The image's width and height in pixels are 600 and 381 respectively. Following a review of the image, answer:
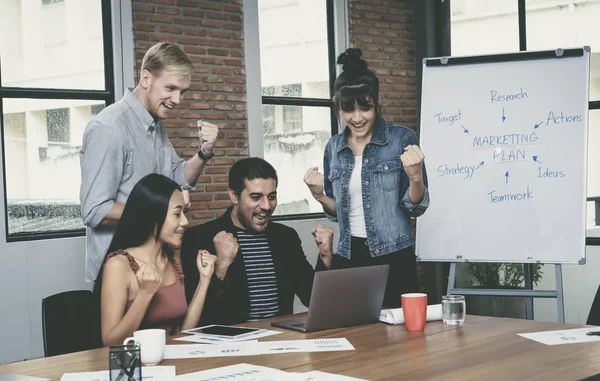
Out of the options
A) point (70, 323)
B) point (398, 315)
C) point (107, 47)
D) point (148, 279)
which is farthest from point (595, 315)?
point (107, 47)

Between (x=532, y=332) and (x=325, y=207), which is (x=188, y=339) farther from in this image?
(x=325, y=207)

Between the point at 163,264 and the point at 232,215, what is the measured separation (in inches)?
23.8

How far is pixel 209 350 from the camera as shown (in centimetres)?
218

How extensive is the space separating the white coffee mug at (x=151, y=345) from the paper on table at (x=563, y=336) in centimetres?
106

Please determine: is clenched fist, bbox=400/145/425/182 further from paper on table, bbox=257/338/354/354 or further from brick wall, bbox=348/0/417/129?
brick wall, bbox=348/0/417/129

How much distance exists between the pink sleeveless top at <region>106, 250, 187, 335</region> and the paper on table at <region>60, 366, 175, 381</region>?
68 centimetres

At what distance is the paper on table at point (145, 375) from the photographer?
186cm

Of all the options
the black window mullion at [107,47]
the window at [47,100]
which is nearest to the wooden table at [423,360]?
the window at [47,100]

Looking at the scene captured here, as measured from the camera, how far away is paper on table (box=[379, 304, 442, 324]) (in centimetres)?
253

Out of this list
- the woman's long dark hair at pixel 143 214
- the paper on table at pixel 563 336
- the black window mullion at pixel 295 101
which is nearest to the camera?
the paper on table at pixel 563 336

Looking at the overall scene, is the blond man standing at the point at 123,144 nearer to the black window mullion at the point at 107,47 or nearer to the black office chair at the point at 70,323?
the black office chair at the point at 70,323

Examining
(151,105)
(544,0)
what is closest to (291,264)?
(151,105)

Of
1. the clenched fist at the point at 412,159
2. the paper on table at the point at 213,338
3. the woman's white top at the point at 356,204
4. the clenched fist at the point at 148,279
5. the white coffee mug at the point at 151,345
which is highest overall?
the clenched fist at the point at 412,159

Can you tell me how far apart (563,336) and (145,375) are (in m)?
1.21
